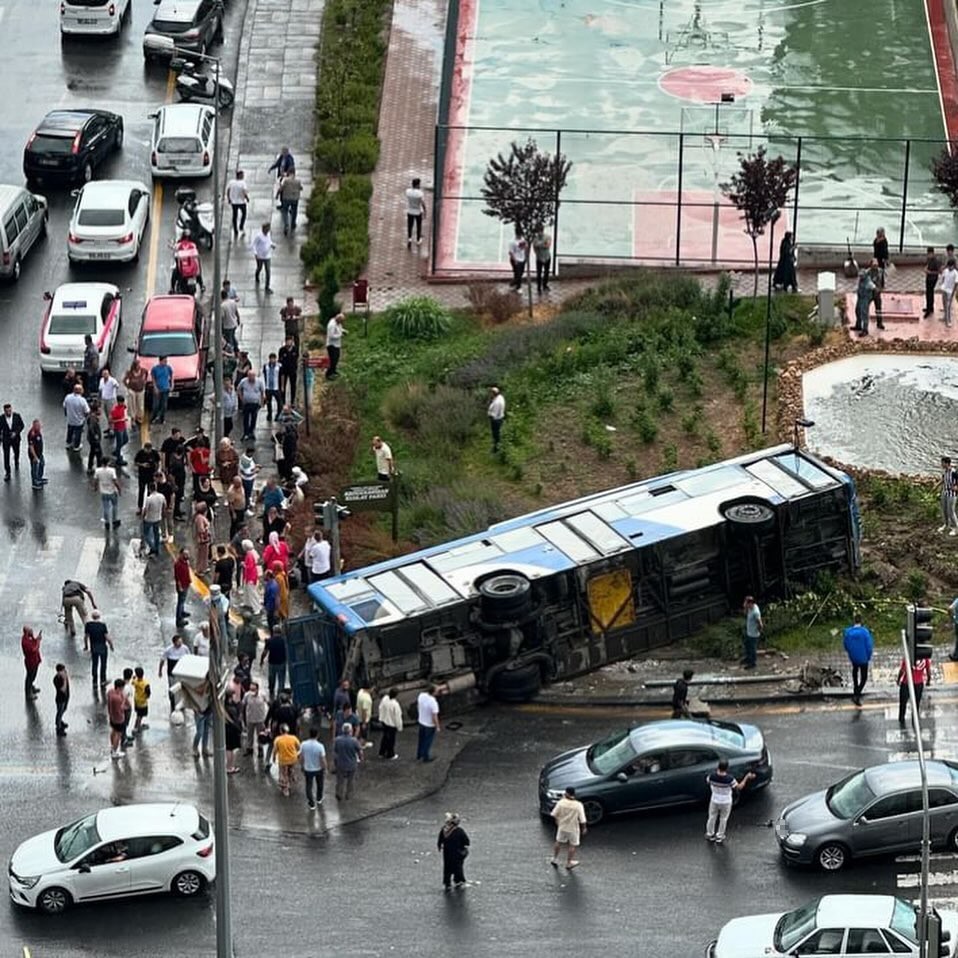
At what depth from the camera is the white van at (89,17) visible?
66.9 m

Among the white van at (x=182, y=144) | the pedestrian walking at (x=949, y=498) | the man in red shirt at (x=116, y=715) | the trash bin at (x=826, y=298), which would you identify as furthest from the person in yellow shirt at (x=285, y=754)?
the white van at (x=182, y=144)

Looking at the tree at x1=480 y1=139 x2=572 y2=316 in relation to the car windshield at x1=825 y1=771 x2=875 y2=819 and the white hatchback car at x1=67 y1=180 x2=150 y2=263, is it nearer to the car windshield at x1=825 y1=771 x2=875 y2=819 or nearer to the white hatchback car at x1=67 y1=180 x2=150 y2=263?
the white hatchback car at x1=67 y1=180 x2=150 y2=263

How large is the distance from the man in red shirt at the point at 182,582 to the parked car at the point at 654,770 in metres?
8.24

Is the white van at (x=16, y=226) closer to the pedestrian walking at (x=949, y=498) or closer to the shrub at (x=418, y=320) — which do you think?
the shrub at (x=418, y=320)

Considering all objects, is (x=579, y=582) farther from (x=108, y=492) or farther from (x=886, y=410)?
(x=886, y=410)

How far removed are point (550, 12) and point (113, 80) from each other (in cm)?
1267

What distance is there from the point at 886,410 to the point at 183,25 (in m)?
23.5

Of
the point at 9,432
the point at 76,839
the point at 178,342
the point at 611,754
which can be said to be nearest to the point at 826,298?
the point at 178,342

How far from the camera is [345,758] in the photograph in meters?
39.1

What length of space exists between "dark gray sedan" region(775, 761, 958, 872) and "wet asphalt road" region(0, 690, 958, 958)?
1.19 feet

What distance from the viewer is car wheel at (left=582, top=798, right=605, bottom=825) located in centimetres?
3822

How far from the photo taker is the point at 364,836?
38625 mm

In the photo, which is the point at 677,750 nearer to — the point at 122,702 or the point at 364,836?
the point at 364,836

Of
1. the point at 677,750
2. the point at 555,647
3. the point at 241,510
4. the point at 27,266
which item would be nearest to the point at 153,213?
the point at 27,266
